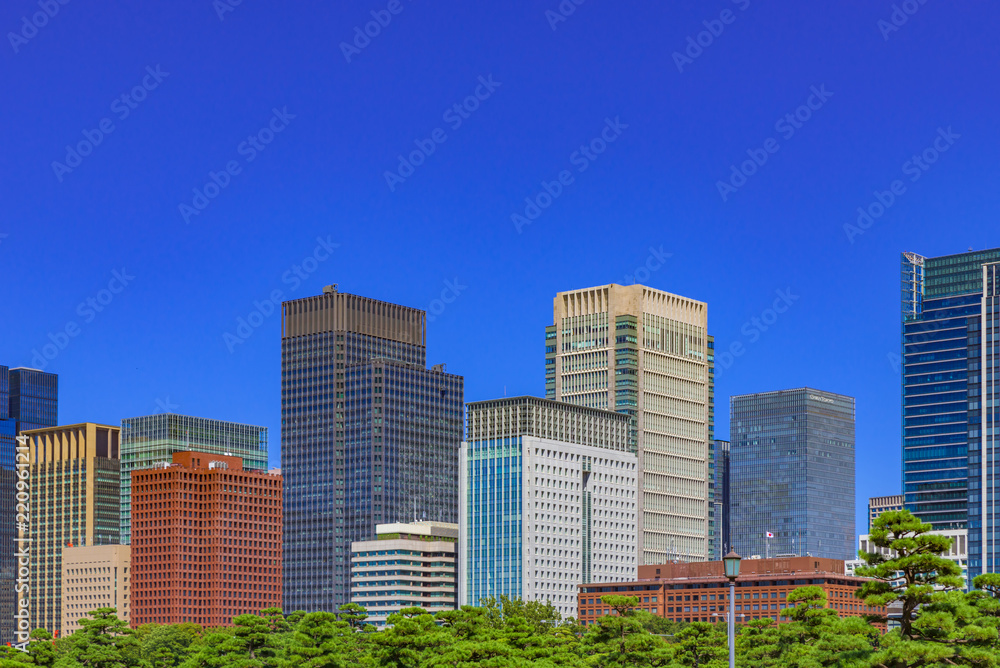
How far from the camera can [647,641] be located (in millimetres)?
154750

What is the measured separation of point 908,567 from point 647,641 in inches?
2905

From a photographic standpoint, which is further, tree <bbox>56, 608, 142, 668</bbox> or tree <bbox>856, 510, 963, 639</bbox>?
tree <bbox>56, 608, 142, 668</bbox>

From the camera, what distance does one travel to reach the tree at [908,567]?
3273 inches

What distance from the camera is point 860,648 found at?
300 ft

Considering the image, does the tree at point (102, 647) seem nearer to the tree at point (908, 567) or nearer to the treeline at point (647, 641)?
the treeline at point (647, 641)

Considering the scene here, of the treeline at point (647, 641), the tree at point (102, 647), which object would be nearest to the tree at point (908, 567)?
the treeline at point (647, 641)

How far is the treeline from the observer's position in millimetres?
84562

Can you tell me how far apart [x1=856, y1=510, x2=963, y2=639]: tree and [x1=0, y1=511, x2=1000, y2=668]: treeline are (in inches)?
3.2

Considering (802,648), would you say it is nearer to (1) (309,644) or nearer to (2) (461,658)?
(2) (461,658)

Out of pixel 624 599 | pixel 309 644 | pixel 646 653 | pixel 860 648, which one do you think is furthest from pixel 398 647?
pixel 860 648

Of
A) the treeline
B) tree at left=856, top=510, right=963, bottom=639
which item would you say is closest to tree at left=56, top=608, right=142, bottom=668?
the treeline

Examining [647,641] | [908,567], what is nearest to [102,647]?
[647,641]

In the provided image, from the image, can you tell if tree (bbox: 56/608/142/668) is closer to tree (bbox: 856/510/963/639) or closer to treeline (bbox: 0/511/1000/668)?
treeline (bbox: 0/511/1000/668)

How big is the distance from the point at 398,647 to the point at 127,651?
5210 cm
